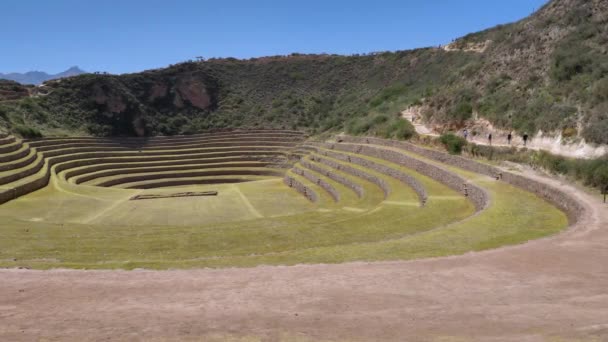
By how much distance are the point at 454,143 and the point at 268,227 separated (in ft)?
50.7

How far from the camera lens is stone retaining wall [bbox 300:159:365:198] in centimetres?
2843

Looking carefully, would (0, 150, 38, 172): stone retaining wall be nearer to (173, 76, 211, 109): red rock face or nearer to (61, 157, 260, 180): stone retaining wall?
(61, 157, 260, 180): stone retaining wall

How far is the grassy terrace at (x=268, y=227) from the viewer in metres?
13.5

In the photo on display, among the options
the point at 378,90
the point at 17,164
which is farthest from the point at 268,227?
the point at 378,90

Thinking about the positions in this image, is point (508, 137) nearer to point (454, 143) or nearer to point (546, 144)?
point (546, 144)

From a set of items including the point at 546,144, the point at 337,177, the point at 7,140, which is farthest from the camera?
the point at 7,140

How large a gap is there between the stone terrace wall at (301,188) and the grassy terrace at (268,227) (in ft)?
1.62

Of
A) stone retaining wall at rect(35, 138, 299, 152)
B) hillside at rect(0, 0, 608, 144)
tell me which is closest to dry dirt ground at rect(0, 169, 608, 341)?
hillside at rect(0, 0, 608, 144)

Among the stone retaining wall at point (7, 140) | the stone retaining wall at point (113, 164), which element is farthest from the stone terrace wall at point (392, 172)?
the stone retaining wall at point (7, 140)

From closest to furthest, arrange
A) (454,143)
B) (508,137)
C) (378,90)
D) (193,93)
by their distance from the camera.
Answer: (508,137)
(454,143)
(378,90)
(193,93)

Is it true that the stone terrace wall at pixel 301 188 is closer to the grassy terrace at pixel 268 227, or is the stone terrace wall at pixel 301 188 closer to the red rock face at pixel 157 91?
the grassy terrace at pixel 268 227

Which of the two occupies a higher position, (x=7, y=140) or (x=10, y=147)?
(x=7, y=140)

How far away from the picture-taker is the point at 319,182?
3381 centimetres

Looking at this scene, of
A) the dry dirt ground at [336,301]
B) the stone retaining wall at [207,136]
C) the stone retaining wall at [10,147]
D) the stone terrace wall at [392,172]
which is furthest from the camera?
the stone retaining wall at [207,136]
